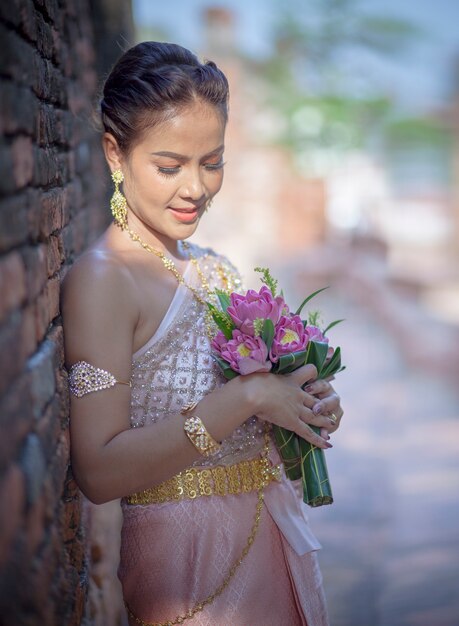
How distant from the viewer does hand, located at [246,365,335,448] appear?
1870 millimetres

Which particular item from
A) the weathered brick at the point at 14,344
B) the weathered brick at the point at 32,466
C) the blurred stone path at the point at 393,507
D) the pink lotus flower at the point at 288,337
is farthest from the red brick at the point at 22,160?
the blurred stone path at the point at 393,507

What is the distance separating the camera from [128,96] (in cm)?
198

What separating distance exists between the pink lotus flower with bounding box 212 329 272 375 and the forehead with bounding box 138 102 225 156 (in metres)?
0.45

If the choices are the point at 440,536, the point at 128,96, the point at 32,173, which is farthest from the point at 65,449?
the point at 440,536

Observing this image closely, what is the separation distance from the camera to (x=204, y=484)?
1984mm

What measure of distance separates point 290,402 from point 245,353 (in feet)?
0.52

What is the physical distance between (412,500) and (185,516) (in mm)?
3531

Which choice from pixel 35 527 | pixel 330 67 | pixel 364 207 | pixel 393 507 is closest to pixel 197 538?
pixel 35 527

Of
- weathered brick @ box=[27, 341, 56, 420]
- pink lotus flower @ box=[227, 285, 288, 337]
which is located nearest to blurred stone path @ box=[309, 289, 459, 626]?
pink lotus flower @ box=[227, 285, 288, 337]

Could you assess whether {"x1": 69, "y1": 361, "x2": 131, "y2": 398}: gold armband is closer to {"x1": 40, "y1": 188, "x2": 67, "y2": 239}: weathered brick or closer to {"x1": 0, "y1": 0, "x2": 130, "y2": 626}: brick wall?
{"x1": 0, "y1": 0, "x2": 130, "y2": 626}: brick wall

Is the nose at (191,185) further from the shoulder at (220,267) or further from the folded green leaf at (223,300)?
the shoulder at (220,267)

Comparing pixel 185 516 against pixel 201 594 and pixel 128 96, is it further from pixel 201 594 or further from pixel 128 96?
pixel 128 96

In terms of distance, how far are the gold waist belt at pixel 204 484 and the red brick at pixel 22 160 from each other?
31.5 inches

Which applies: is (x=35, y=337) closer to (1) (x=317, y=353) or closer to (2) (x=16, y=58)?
(2) (x=16, y=58)
